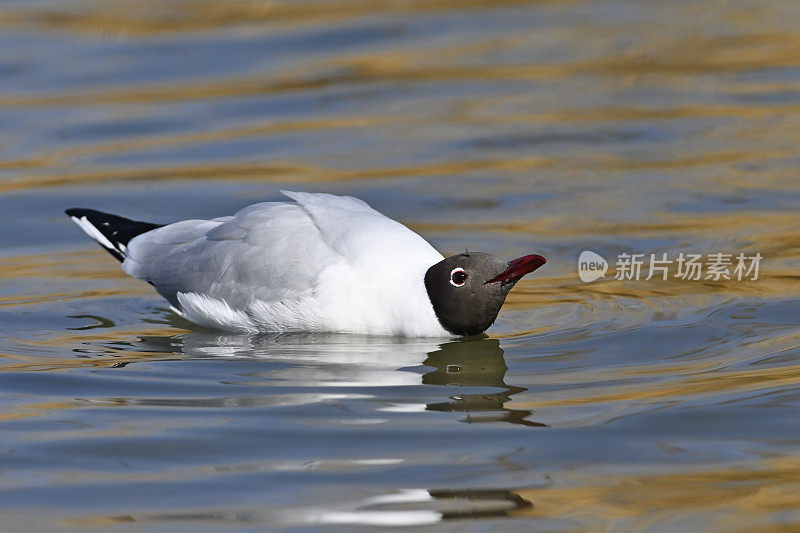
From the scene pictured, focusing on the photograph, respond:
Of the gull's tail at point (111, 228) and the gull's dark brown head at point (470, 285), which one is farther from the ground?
the gull's tail at point (111, 228)

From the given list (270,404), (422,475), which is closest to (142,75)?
(270,404)

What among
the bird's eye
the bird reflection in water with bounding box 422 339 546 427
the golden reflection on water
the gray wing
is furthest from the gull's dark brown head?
the golden reflection on water

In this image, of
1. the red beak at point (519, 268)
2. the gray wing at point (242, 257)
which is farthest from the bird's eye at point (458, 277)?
the gray wing at point (242, 257)

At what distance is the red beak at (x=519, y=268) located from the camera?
249 inches

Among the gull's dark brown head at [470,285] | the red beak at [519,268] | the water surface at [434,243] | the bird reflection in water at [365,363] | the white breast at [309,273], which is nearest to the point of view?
the water surface at [434,243]

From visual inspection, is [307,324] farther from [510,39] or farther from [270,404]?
[510,39]

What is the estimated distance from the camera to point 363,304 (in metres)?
6.62

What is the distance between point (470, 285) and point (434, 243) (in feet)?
6.77

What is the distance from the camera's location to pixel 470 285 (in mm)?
6492

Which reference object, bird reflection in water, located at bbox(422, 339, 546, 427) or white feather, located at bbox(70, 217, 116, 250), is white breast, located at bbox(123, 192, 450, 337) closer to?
bird reflection in water, located at bbox(422, 339, 546, 427)

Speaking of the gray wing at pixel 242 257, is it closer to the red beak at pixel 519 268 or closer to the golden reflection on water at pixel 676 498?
the red beak at pixel 519 268

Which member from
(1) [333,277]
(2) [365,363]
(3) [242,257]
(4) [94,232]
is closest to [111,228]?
(4) [94,232]

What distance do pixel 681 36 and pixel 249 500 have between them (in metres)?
9.16

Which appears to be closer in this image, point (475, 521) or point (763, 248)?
point (475, 521)
